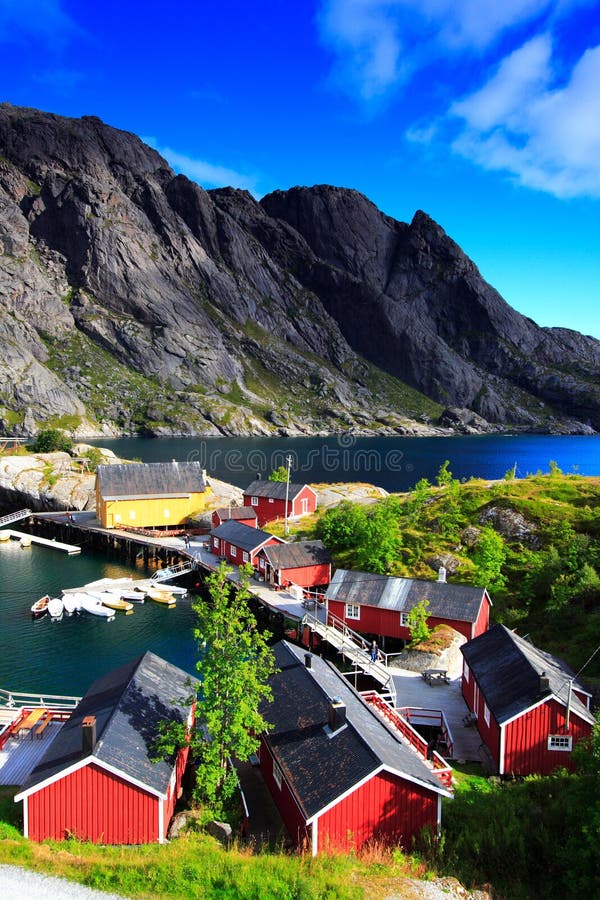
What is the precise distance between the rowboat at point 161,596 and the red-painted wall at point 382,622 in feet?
53.4

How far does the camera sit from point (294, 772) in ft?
62.8

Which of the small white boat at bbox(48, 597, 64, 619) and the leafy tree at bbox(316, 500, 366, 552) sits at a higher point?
the leafy tree at bbox(316, 500, 366, 552)

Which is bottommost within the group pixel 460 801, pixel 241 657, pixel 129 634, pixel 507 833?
pixel 129 634

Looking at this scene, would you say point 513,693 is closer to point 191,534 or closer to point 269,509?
point 269,509

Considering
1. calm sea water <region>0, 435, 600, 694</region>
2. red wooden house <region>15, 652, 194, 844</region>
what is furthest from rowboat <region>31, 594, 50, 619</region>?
red wooden house <region>15, 652, 194, 844</region>

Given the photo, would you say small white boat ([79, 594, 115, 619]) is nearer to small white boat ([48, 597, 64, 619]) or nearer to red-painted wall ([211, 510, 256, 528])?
small white boat ([48, 597, 64, 619])

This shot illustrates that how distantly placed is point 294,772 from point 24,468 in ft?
243

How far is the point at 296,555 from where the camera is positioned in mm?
48031

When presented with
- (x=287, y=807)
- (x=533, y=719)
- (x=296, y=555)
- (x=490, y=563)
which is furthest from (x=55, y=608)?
(x=533, y=719)

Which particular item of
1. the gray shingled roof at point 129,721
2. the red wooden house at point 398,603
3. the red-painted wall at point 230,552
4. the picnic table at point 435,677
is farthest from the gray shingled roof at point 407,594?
the gray shingled roof at point 129,721

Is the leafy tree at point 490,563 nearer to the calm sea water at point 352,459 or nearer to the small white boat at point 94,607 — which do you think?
the small white boat at point 94,607

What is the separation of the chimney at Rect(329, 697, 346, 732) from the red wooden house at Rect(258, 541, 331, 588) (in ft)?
87.8

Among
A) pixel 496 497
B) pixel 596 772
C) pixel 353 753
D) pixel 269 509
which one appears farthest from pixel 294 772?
pixel 269 509

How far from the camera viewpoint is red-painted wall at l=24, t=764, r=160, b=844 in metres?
18.0
